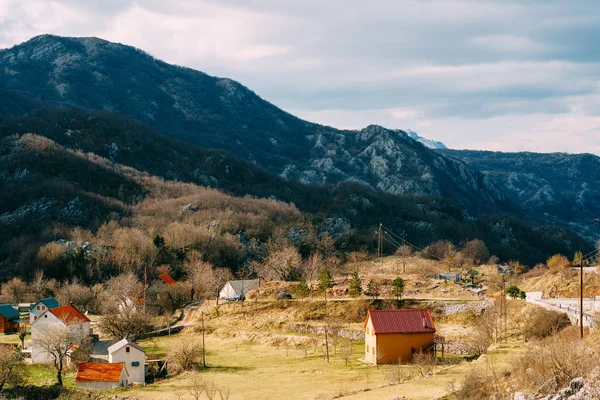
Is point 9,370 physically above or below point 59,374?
above

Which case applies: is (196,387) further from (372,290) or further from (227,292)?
(227,292)

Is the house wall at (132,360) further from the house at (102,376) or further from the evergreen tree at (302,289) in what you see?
the evergreen tree at (302,289)

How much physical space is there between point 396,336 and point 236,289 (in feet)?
143

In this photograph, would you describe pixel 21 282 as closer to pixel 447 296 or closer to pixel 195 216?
pixel 195 216

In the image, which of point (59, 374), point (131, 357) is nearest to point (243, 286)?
point (131, 357)

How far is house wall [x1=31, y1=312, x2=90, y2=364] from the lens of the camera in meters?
69.7

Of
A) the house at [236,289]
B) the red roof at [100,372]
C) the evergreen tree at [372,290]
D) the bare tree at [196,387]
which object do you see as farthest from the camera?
the house at [236,289]

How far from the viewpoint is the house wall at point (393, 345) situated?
198 ft

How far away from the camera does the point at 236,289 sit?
328 ft

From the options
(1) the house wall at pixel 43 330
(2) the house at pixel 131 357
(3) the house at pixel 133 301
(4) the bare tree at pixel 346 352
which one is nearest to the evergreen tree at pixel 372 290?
(4) the bare tree at pixel 346 352

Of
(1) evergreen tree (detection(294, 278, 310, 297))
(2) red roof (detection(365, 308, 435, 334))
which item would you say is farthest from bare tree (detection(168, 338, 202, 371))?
(1) evergreen tree (detection(294, 278, 310, 297))

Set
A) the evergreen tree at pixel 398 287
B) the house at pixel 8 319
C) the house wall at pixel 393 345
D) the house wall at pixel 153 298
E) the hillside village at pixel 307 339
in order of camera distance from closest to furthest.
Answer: the hillside village at pixel 307 339, the house wall at pixel 393 345, the evergreen tree at pixel 398 287, the house at pixel 8 319, the house wall at pixel 153 298

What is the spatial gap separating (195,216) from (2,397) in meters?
Answer: 109

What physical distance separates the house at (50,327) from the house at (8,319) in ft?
57.7
